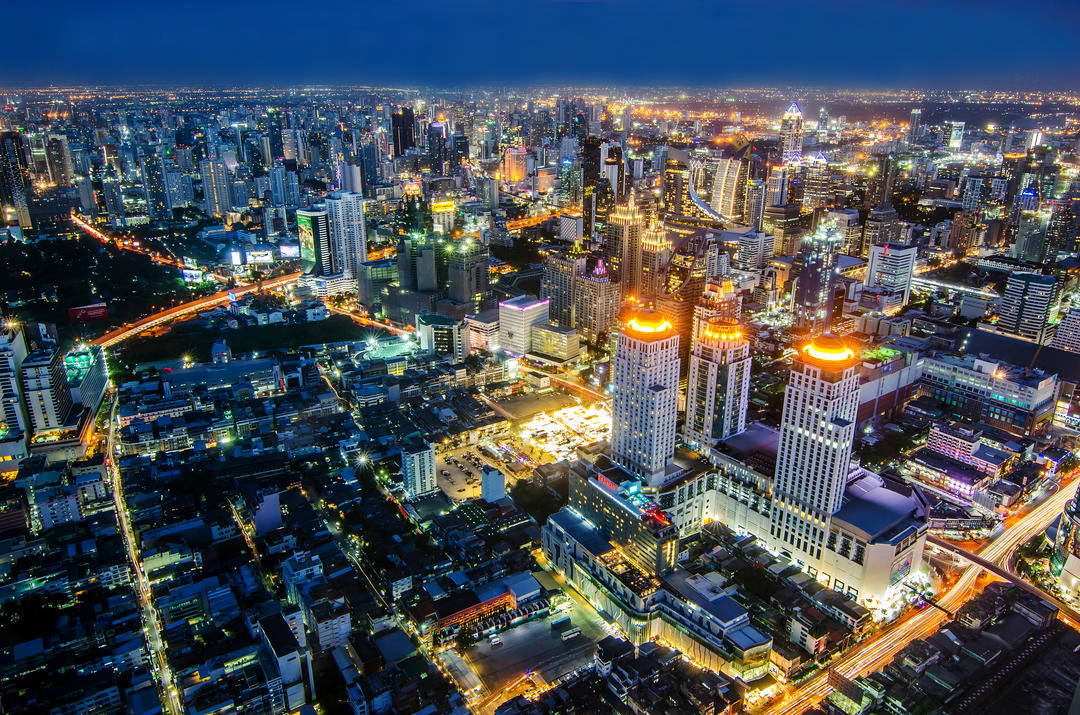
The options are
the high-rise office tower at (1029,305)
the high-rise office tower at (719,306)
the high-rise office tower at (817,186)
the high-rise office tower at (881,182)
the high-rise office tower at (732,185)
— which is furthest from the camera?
the high-rise office tower at (732,185)

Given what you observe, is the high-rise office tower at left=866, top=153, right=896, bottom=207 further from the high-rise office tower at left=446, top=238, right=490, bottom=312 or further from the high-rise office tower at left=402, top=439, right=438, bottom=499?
the high-rise office tower at left=402, top=439, right=438, bottom=499

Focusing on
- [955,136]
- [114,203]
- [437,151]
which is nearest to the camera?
[114,203]

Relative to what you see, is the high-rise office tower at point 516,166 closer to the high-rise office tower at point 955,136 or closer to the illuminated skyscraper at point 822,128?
the illuminated skyscraper at point 822,128

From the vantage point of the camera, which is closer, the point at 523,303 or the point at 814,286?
the point at 523,303

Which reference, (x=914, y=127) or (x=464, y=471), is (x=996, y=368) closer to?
(x=464, y=471)

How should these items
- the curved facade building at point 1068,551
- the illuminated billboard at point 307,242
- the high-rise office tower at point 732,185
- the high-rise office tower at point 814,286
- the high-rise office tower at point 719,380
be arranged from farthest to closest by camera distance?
the high-rise office tower at point 732,185 → the illuminated billboard at point 307,242 → the high-rise office tower at point 814,286 → the high-rise office tower at point 719,380 → the curved facade building at point 1068,551

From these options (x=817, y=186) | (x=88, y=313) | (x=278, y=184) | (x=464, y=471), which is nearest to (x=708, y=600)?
(x=464, y=471)

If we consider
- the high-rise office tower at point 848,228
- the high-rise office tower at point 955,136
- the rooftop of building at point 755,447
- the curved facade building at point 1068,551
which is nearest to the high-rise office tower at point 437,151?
the high-rise office tower at point 848,228
